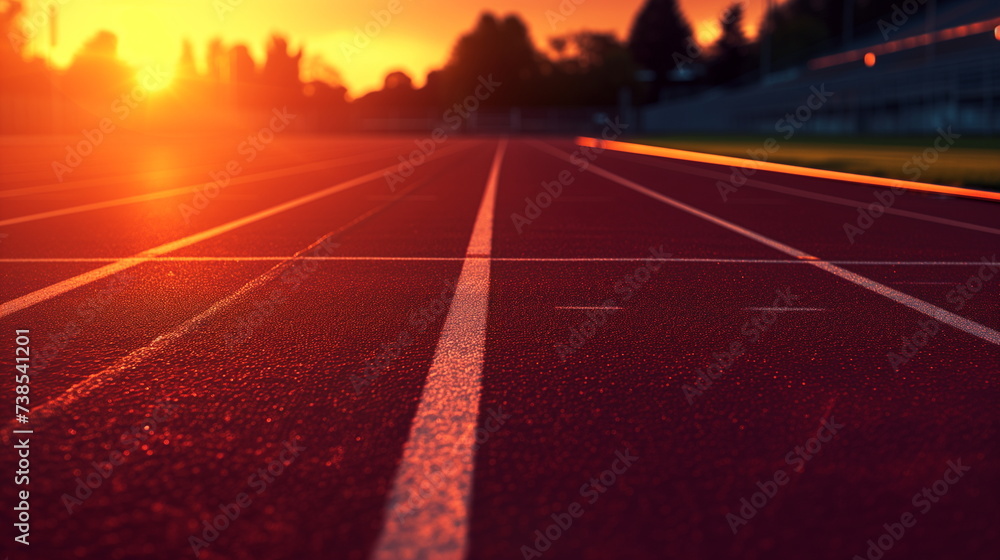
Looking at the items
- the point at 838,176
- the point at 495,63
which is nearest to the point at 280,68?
the point at 495,63

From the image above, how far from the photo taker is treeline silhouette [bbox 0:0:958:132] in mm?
111438

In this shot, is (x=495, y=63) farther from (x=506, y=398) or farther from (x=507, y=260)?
(x=506, y=398)

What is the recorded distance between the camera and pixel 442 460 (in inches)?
132

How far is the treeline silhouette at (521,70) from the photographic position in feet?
366

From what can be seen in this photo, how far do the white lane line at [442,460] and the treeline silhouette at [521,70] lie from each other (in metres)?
90.6

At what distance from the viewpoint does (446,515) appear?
2869mm

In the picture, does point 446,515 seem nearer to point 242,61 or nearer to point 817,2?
point 817,2

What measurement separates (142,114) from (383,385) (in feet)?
299

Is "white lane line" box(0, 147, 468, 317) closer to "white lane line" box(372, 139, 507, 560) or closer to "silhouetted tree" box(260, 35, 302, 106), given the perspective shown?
"white lane line" box(372, 139, 507, 560)

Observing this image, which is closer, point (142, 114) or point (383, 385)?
point (383, 385)

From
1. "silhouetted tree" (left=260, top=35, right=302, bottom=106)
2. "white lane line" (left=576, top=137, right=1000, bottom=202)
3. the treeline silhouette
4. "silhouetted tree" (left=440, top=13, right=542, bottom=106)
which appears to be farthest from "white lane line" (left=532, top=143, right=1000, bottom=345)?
"silhouetted tree" (left=260, top=35, right=302, bottom=106)

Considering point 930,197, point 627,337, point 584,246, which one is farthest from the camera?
point 930,197

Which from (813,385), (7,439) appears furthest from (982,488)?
(7,439)

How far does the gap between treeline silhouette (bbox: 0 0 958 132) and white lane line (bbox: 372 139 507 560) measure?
90.6 meters
